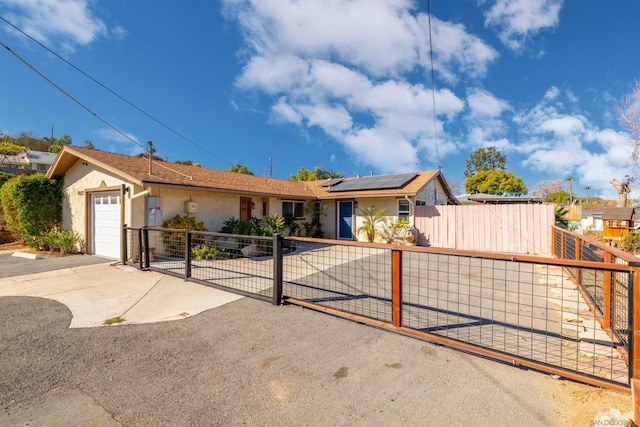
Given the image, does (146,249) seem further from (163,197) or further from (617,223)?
(617,223)

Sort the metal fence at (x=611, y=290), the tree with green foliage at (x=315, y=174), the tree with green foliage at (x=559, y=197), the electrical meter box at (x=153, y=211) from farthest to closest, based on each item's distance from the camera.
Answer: the tree with green foliage at (x=559, y=197) → the tree with green foliage at (x=315, y=174) → the electrical meter box at (x=153, y=211) → the metal fence at (x=611, y=290)

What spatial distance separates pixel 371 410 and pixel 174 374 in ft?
6.14

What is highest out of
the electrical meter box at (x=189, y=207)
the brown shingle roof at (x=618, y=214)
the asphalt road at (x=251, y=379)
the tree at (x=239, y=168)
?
the tree at (x=239, y=168)

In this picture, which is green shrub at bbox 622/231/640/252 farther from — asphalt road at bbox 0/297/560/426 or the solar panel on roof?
asphalt road at bbox 0/297/560/426

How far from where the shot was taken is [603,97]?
15.6 meters

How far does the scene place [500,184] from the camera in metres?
35.2

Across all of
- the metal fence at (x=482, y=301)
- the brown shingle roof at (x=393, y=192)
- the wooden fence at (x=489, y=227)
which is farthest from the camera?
the brown shingle roof at (x=393, y=192)

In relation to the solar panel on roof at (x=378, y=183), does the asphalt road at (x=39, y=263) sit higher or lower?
lower

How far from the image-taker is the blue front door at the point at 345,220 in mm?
15086

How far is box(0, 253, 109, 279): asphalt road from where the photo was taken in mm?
7105

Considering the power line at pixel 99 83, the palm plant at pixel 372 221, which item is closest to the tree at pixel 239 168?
the power line at pixel 99 83

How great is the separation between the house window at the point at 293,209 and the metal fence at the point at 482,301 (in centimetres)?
631

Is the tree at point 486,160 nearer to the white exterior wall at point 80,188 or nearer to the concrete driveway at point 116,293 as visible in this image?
the white exterior wall at point 80,188

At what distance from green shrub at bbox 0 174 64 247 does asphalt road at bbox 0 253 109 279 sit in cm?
127
